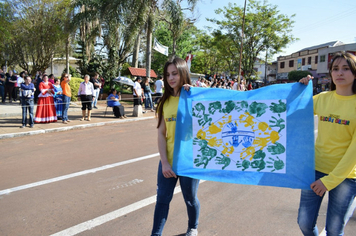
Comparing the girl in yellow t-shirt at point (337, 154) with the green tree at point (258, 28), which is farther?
the green tree at point (258, 28)

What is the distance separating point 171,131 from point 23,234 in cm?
224

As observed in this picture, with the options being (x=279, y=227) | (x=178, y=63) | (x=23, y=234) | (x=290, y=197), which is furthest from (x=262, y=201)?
(x=23, y=234)

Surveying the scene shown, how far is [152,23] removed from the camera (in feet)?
57.5

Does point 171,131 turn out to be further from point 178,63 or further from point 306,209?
point 306,209

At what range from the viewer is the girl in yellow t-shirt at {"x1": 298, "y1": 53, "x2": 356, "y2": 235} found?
2260 millimetres

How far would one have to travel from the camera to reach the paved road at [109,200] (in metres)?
3.54

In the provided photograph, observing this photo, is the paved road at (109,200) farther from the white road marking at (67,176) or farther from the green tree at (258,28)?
the green tree at (258,28)

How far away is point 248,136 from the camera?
2.79 m

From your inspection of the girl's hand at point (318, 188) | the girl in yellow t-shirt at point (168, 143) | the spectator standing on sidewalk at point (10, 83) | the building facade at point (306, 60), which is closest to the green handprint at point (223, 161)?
the girl in yellow t-shirt at point (168, 143)

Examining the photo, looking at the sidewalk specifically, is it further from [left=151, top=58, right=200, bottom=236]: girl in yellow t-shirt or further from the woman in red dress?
[left=151, top=58, right=200, bottom=236]: girl in yellow t-shirt

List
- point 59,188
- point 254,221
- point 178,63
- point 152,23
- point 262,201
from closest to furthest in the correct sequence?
point 178,63
point 254,221
point 262,201
point 59,188
point 152,23

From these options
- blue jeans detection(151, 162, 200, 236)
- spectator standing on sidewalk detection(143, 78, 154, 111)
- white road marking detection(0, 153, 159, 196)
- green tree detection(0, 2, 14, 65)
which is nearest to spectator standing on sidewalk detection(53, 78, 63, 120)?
spectator standing on sidewalk detection(143, 78, 154, 111)

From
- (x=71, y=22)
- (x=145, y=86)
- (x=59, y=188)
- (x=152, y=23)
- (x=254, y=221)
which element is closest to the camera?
(x=254, y=221)

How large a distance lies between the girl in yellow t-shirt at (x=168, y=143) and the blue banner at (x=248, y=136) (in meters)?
0.08
